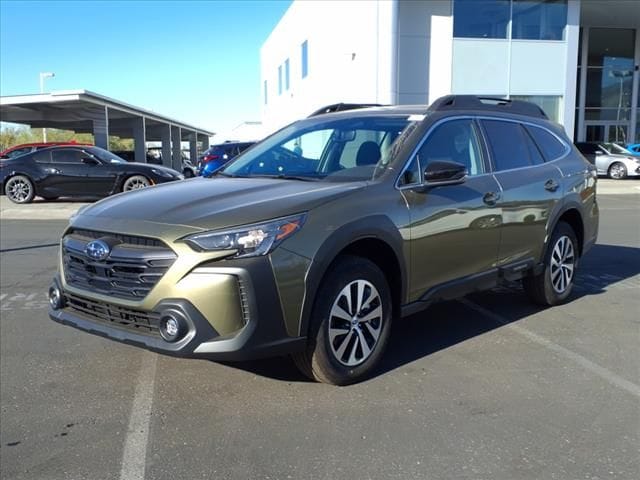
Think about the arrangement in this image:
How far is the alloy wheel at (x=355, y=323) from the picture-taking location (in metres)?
3.73

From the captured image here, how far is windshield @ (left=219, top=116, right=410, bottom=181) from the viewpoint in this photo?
167 inches

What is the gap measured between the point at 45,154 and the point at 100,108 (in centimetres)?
1277

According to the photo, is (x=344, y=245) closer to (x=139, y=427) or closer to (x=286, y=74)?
(x=139, y=427)

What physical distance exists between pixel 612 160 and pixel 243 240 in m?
26.5

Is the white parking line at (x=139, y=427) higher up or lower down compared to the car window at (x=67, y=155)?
lower down

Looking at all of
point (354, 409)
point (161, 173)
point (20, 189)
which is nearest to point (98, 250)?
point (354, 409)

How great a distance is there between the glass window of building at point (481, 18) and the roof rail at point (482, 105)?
1802 cm

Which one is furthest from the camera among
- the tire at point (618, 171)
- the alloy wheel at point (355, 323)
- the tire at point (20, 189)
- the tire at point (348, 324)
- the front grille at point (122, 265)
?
the tire at point (618, 171)

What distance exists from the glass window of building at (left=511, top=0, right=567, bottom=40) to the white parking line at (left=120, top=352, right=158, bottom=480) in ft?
72.6

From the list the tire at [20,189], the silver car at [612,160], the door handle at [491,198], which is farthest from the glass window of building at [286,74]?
the door handle at [491,198]

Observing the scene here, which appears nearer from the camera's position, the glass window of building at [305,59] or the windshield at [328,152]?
the windshield at [328,152]

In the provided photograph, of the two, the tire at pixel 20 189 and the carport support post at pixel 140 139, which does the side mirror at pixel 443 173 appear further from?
the carport support post at pixel 140 139

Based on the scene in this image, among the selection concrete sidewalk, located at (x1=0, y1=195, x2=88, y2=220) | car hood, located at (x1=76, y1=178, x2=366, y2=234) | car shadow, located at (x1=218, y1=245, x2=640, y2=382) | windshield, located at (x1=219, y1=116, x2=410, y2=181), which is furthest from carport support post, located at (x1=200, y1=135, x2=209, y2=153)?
car hood, located at (x1=76, y1=178, x2=366, y2=234)

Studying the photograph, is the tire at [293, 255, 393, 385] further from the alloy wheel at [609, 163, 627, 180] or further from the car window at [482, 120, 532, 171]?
the alloy wheel at [609, 163, 627, 180]
